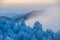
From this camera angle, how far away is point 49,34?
1.01 m

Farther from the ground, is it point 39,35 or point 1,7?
point 1,7

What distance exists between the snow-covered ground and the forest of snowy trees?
0.15 ft

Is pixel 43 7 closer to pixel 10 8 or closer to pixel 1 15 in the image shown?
pixel 10 8

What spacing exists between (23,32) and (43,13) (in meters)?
0.30

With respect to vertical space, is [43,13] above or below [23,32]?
above

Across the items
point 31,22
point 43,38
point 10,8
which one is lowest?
point 43,38

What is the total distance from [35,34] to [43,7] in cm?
31

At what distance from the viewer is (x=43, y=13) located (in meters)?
1.04

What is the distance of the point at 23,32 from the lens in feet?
3.29

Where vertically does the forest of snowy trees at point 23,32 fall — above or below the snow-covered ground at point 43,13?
below

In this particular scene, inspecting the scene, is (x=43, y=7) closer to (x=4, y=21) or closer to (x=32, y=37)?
(x=32, y=37)

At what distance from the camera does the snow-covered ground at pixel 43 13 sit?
1.02 metres

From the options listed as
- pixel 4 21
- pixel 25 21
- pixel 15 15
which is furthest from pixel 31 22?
pixel 4 21

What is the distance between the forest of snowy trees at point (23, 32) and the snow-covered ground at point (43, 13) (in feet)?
0.15
